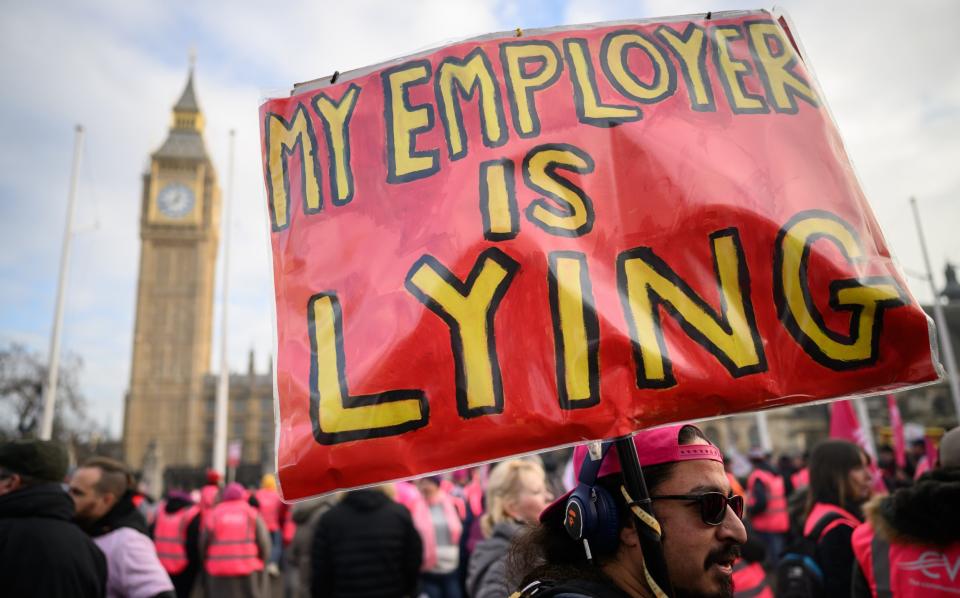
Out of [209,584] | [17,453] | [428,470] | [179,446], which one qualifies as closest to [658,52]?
[428,470]

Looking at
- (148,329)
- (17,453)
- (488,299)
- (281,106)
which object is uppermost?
(148,329)

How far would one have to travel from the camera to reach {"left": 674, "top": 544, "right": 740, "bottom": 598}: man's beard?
1.55 metres

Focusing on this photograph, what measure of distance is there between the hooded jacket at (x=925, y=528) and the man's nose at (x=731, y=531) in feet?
4.15

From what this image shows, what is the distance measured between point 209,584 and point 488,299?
5.92 meters

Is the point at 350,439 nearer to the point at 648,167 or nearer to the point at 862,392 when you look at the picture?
the point at 648,167

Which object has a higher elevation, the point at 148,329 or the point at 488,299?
the point at 148,329

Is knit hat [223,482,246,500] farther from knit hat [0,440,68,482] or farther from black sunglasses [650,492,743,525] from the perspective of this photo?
black sunglasses [650,492,743,525]

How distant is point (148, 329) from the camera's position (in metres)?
72.9

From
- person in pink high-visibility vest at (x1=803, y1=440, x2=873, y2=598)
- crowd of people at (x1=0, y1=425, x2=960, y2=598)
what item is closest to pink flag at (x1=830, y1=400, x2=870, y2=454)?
crowd of people at (x1=0, y1=425, x2=960, y2=598)

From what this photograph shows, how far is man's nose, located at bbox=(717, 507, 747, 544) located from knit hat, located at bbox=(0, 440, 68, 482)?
2778 mm

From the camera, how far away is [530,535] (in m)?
1.85

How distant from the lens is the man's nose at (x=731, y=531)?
1.61 metres

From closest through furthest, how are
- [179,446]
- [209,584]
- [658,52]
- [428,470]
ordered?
[428,470] → [658,52] → [209,584] → [179,446]

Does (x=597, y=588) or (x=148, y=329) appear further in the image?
(x=148, y=329)
